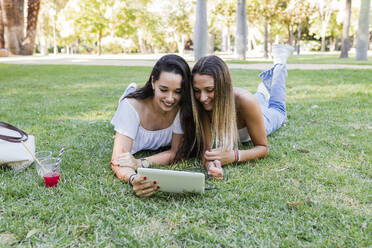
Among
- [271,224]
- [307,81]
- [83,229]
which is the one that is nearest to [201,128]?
[271,224]

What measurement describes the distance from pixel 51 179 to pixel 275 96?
350 cm

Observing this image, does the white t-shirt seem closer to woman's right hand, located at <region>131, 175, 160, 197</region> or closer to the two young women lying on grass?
the two young women lying on grass

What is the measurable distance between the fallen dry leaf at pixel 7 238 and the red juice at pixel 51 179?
61 cm

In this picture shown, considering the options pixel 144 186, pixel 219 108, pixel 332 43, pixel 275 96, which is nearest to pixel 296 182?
pixel 219 108

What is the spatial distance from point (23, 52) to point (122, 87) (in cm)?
1678

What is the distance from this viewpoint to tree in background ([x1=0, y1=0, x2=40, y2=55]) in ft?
58.5

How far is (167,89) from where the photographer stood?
2736mm

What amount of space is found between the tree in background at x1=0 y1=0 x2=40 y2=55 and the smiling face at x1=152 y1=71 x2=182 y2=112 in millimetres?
18435

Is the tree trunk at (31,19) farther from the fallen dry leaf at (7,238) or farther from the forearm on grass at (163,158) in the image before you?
the fallen dry leaf at (7,238)

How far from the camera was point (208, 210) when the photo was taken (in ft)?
7.43

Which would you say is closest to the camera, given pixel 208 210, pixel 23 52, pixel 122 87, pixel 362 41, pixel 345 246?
pixel 345 246

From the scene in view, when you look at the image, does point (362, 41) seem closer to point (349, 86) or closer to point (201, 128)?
point (349, 86)

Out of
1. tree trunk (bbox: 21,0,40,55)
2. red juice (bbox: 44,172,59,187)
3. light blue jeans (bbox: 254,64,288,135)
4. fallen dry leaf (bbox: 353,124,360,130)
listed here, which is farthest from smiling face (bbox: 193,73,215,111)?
tree trunk (bbox: 21,0,40,55)

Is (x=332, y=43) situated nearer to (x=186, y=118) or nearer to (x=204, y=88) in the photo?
(x=186, y=118)
